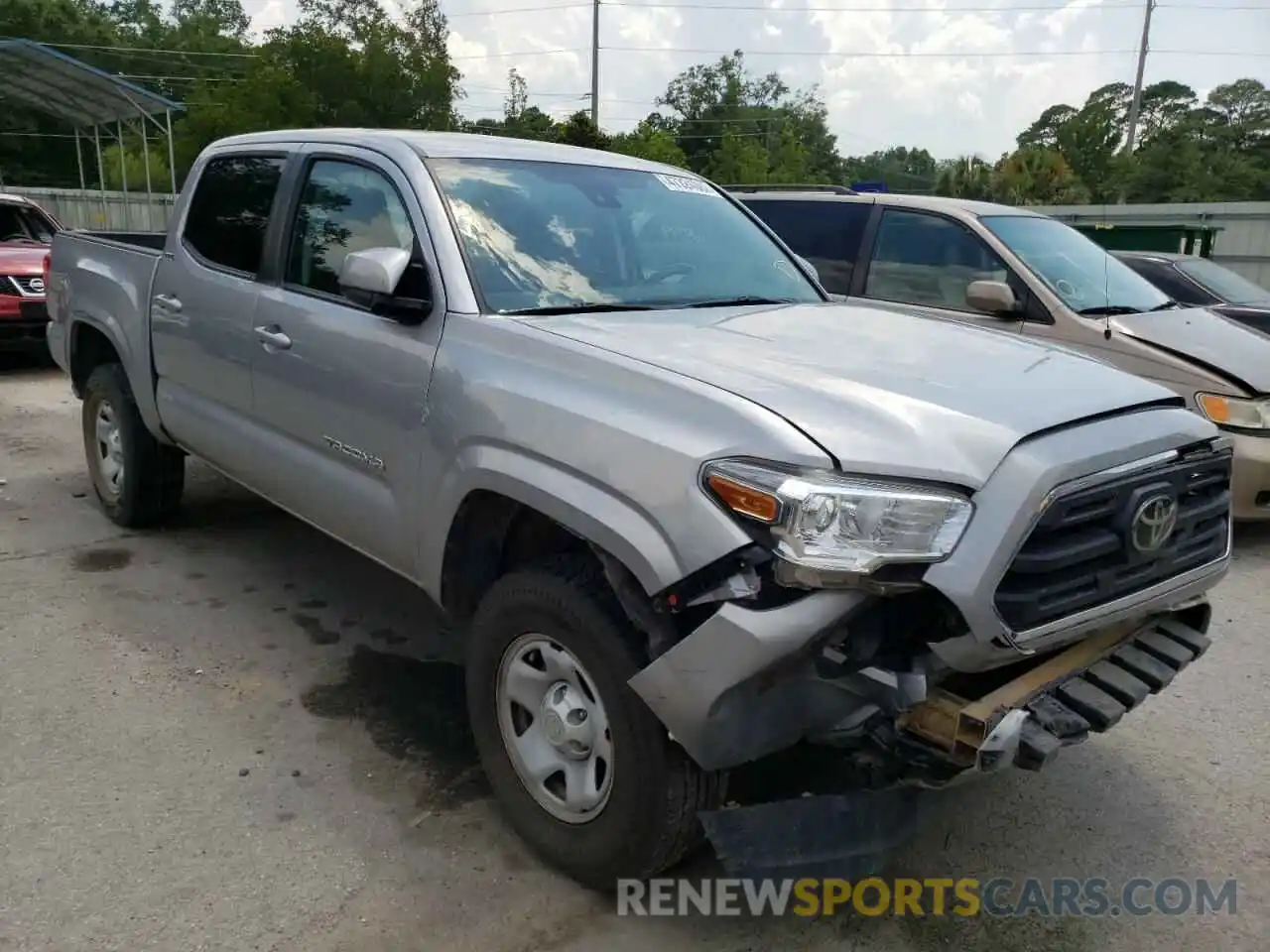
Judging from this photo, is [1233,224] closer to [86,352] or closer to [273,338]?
[86,352]

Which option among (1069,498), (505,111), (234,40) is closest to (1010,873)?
(1069,498)

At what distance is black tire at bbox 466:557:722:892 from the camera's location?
8.08ft

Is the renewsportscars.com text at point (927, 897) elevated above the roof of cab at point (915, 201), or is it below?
below

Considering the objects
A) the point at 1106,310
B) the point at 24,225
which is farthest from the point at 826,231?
the point at 24,225

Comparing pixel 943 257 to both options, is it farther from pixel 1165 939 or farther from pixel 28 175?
pixel 28 175

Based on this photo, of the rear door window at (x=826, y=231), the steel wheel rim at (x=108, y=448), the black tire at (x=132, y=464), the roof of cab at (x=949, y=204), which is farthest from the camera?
the rear door window at (x=826, y=231)

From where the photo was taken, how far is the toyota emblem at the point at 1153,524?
246cm

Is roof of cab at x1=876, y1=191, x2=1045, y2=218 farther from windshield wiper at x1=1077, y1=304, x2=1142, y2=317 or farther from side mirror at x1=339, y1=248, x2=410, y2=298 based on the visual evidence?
side mirror at x1=339, y1=248, x2=410, y2=298

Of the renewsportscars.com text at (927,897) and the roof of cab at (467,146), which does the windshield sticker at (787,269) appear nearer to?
the roof of cab at (467,146)

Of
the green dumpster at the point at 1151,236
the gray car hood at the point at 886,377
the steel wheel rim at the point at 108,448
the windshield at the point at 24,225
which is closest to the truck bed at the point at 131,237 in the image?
the steel wheel rim at the point at 108,448

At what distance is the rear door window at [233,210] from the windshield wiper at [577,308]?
153 cm

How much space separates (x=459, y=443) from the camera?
295cm

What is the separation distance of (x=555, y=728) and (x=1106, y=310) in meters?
4.99

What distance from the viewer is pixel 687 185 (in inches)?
167
